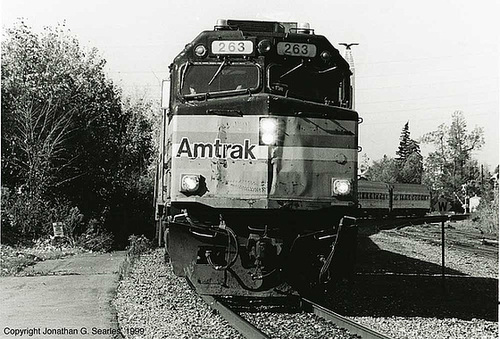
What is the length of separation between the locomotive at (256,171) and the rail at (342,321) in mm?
410

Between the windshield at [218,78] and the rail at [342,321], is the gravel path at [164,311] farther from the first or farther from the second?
the windshield at [218,78]

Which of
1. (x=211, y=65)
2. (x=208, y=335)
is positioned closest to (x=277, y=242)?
(x=208, y=335)

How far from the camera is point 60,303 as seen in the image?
9.50 m

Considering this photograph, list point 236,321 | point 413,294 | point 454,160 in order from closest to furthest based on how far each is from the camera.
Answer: point 236,321
point 413,294
point 454,160

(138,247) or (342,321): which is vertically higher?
(138,247)

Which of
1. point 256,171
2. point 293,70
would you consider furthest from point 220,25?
point 256,171

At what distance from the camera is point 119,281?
487 inches

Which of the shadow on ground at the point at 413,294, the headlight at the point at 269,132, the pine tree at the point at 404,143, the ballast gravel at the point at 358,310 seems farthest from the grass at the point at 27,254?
the pine tree at the point at 404,143

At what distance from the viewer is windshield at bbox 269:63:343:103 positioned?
9.33 metres

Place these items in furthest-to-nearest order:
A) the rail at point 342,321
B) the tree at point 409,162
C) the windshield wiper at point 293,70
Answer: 1. the tree at point 409,162
2. the windshield wiper at point 293,70
3. the rail at point 342,321

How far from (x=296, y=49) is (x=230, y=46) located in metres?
0.94

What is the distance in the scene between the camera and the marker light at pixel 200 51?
9266mm

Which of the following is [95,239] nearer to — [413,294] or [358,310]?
[413,294]

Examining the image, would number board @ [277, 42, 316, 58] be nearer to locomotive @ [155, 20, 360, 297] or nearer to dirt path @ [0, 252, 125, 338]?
locomotive @ [155, 20, 360, 297]
